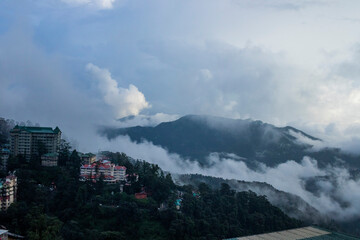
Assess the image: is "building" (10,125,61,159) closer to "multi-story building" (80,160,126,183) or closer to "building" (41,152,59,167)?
"building" (41,152,59,167)

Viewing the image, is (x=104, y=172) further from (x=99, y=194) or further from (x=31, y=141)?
(x=31, y=141)

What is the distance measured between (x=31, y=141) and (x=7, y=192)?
43.2 feet

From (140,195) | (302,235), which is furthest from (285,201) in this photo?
(140,195)

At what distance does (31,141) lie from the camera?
137 ft

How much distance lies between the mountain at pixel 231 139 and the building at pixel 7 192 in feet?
257

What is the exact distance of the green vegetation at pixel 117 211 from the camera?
88.8 ft

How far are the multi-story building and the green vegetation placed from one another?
968mm

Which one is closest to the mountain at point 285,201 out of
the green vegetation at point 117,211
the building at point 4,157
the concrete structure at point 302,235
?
the green vegetation at point 117,211

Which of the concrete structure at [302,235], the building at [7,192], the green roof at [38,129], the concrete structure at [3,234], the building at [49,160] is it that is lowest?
the concrete structure at [302,235]

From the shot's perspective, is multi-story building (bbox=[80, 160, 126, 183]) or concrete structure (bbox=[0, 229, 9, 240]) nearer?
concrete structure (bbox=[0, 229, 9, 240])

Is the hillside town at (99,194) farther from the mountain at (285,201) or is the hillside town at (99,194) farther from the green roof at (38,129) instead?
the mountain at (285,201)

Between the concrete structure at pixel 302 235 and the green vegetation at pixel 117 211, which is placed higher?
the green vegetation at pixel 117 211

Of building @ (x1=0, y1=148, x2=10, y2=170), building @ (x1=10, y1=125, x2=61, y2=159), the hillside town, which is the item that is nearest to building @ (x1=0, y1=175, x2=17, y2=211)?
the hillside town

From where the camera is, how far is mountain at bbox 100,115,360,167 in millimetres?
101500
